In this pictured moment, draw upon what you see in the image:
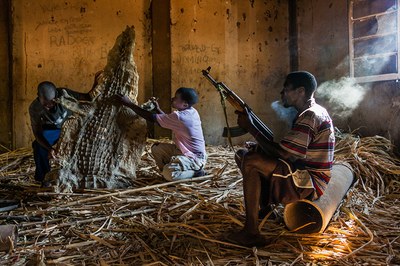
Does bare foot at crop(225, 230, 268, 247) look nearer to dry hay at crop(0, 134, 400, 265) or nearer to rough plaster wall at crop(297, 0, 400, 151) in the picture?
dry hay at crop(0, 134, 400, 265)

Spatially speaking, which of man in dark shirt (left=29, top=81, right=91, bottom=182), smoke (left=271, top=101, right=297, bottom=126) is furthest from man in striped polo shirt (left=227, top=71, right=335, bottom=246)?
smoke (left=271, top=101, right=297, bottom=126)

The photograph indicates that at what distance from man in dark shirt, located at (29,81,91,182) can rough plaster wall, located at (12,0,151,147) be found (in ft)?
10.0

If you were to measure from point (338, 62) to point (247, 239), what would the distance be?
5.59 meters

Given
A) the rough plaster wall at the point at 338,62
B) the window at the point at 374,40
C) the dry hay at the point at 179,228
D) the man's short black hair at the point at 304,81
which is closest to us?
the dry hay at the point at 179,228

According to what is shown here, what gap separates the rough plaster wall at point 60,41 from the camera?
7473 millimetres

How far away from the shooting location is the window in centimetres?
636

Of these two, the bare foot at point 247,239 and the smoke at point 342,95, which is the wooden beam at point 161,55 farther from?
the bare foot at point 247,239

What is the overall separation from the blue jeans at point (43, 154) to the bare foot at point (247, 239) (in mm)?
2722

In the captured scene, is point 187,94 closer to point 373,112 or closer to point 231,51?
point 373,112

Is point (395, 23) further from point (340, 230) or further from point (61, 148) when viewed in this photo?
point (61, 148)

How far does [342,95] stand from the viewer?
7.59 meters

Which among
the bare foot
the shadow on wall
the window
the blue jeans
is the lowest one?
the bare foot

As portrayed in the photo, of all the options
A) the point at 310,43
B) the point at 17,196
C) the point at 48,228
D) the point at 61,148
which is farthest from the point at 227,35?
the point at 48,228

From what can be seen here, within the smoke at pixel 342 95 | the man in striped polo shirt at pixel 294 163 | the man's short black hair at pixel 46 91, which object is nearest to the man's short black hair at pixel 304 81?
the man in striped polo shirt at pixel 294 163
